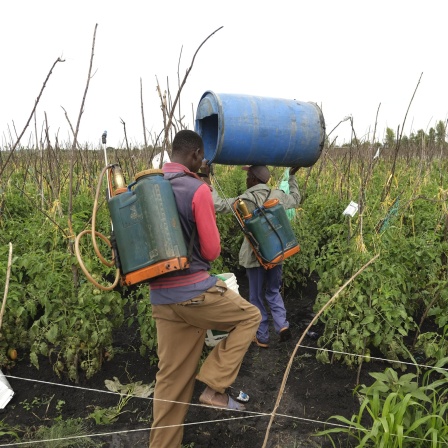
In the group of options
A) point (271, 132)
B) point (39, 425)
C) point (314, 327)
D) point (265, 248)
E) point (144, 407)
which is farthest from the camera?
point (314, 327)

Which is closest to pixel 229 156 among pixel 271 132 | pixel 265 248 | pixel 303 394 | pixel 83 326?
pixel 271 132

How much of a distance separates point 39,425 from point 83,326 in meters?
0.58

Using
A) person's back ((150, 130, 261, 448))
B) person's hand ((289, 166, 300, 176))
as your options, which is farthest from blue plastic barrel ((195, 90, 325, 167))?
person's back ((150, 130, 261, 448))

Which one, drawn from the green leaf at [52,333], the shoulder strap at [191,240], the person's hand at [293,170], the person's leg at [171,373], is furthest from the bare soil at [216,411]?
the person's hand at [293,170]

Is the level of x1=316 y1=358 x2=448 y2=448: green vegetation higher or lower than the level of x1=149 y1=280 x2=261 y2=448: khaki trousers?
lower

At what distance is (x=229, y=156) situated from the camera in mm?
2801

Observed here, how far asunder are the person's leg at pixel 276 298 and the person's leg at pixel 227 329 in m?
1.18

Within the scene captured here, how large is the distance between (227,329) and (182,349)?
0.27 meters

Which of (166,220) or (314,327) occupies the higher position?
(166,220)

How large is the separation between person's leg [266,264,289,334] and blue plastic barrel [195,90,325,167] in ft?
2.86

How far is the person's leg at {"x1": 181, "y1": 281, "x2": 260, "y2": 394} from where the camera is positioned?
2.00 m

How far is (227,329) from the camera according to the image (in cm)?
212

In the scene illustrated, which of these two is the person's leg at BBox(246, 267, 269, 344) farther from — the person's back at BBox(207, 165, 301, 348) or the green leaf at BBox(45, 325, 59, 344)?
the green leaf at BBox(45, 325, 59, 344)

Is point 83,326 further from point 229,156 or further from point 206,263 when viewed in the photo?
point 229,156
